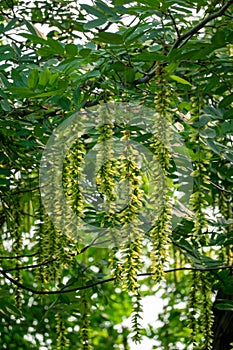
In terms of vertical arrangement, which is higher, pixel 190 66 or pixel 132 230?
pixel 190 66

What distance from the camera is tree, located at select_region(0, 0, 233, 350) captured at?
1615 mm

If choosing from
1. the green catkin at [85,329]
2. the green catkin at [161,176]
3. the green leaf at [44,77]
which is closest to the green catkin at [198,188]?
the green catkin at [161,176]

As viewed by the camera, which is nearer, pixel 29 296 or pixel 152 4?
pixel 152 4

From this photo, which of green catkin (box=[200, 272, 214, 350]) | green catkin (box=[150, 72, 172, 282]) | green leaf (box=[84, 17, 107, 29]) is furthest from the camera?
green catkin (box=[200, 272, 214, 350])

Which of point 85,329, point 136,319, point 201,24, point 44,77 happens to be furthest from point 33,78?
point 85,329

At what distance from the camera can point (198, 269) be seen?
2.28 meters

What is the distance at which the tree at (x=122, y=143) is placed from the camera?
162cm

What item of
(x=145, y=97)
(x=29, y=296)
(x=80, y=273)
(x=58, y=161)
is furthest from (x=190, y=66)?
(x=29, y=296)

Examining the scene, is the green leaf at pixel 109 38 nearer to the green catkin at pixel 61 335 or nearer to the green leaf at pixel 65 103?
the green leaf at pixel 65 103

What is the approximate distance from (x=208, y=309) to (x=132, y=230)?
30.5 inches

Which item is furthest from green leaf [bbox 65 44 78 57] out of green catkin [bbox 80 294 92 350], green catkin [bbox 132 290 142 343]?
green catkin [bbox 80 294 92 350]

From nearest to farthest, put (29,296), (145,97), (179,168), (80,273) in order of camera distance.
Answer: (145,97) → (179,168) → (80,273) → (29,296)

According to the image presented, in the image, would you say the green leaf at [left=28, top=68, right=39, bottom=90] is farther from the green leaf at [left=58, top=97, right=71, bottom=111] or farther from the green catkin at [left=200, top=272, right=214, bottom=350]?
the green catkin at [left=200, top=272, right=214, bottom=350]

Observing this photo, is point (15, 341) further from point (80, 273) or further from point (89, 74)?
point (89, 74)
